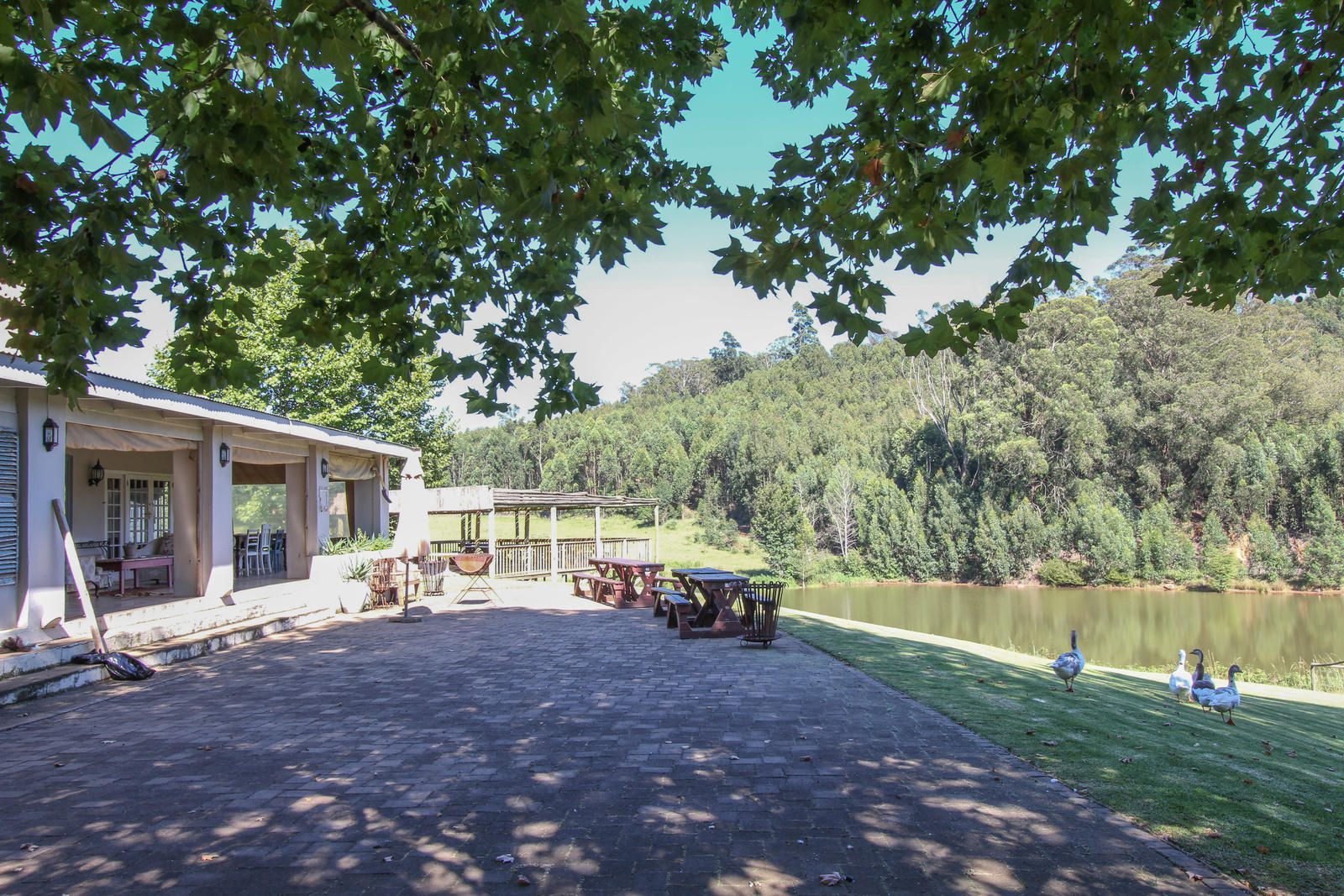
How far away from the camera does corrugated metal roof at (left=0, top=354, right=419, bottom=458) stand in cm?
824

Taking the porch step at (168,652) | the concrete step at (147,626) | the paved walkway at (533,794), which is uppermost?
the concrete step at (147,626)

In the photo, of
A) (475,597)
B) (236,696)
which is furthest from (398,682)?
(475,597)

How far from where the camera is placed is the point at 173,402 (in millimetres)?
10539

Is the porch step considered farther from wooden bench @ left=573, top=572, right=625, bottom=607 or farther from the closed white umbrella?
wooden bench @ left=573, top=572, right=625, bottom=607

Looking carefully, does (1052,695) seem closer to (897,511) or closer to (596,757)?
(596,757)

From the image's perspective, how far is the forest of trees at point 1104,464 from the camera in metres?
41.8

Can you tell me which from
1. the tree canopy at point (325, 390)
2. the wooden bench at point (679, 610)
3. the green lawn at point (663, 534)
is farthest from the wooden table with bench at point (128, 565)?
the green lawn at point (663, 534)

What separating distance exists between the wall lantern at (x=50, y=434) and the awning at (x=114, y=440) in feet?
1.69

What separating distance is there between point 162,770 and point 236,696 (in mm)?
2304

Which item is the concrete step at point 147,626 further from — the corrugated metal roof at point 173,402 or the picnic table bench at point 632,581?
the picnic table bench at point 632,581

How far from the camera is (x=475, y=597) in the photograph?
1714 centimetres

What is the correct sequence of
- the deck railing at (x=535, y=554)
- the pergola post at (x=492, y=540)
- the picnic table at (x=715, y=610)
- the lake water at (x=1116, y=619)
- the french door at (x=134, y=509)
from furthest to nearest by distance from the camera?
the lake water at (x=1116, y=619)
the deck railing at (x=535, y=554)
the pergola post at (x=492, y=540)
the french door at (x=134, y=509)
the picnic table at (x=715, y=610)

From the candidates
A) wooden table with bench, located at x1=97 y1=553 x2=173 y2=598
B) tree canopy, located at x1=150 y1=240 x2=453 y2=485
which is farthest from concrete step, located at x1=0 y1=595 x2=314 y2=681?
tree canopy, located at x1=150 y1=240 x2=453 y2=485

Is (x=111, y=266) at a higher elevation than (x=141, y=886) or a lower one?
higher
